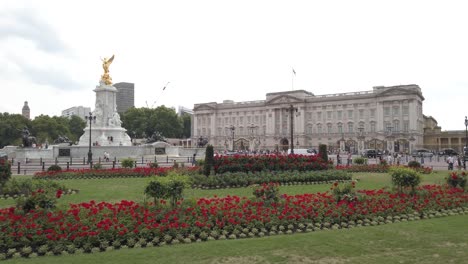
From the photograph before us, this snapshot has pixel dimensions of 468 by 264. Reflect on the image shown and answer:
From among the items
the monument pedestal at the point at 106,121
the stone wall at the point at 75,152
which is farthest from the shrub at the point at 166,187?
the monument pedestal at the point at 106,121

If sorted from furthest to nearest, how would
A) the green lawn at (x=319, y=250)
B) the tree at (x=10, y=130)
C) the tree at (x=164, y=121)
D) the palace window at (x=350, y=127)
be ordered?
the tree at (x=164, y=121) → the palace window at (x=350, y=127) → the tree at (x=10, y=130) → the green lawn at (x=319, y=250)

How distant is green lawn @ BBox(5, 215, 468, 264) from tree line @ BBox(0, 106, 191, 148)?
7977 cm

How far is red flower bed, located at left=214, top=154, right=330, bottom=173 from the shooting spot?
843 inches

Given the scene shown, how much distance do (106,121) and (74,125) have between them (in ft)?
190

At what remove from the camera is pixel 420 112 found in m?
96.8

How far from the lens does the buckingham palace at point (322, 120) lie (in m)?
93.2

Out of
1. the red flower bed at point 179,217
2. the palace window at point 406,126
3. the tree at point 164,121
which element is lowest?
the red flower bed at point 179,217

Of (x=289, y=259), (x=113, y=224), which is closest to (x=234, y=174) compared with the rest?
(x=113, y=224)

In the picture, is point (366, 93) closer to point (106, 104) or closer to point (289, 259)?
point (106, 104)

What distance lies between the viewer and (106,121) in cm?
5450

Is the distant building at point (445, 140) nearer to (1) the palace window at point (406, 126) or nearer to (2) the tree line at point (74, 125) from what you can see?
(1) the palace window at point (406, 126)

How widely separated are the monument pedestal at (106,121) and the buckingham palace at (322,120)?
34.1 metres

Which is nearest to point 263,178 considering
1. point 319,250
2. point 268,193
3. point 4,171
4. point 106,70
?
point 268,193

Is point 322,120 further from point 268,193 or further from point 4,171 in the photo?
point 268,193
